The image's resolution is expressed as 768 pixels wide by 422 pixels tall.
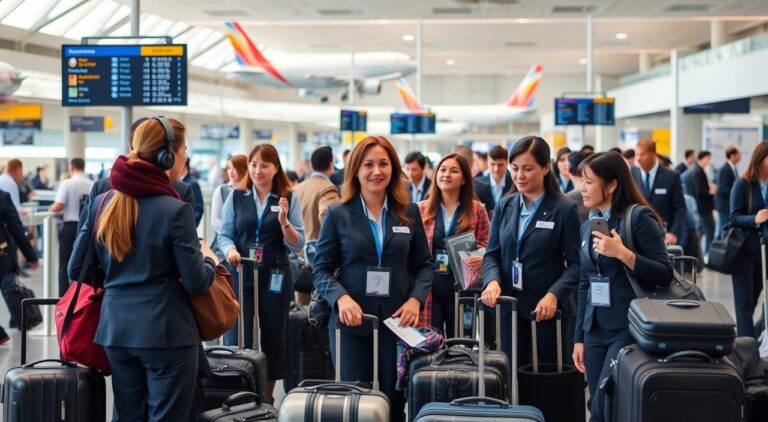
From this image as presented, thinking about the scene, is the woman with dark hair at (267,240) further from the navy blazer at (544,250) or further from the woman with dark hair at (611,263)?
the woman with dark hair at (611,263)

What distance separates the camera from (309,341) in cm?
658

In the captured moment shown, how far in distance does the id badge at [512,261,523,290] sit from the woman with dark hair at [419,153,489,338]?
2.81 ft

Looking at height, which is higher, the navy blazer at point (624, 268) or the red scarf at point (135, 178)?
the red scarf at point (135, 178)

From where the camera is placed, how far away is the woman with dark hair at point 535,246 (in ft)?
16.1

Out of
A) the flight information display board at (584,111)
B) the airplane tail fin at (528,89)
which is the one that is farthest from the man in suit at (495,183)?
the airplane tail fin at (528,89)

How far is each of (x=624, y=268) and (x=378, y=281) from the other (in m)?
1.11

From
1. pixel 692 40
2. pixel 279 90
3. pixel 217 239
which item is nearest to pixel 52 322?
pixel 217 239

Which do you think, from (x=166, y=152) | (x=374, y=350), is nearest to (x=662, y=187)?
(x=374, y=350)

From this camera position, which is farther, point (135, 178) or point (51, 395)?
point (51, 395)

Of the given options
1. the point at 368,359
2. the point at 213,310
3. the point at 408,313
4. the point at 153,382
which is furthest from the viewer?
the point at 368,359

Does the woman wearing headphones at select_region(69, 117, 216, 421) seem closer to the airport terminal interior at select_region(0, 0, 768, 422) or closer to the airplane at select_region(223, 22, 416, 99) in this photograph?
the airport terminal interior at select_region(0, 0, 768, 422)

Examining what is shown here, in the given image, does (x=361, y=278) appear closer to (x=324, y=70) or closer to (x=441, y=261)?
(x=441, y=261)

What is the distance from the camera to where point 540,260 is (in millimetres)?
4961

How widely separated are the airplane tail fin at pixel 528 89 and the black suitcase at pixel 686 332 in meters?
32.4
